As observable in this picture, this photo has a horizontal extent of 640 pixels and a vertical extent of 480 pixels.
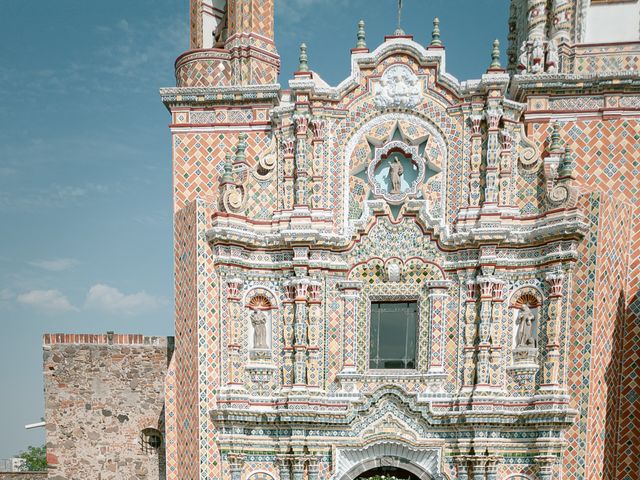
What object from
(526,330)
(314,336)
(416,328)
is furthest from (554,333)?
(314,336)

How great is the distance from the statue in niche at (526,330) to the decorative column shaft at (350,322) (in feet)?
10.4

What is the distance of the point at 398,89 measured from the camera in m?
12.0

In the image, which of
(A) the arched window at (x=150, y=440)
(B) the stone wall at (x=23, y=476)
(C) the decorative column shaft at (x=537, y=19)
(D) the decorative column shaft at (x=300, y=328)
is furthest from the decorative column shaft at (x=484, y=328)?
(B) the stone wall at (x=23, y=476)

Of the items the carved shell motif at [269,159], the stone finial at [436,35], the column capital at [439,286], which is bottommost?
the column capital at [439,286]

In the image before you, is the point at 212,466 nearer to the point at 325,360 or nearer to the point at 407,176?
the point at 325,360

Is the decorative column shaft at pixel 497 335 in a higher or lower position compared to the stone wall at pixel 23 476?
higher

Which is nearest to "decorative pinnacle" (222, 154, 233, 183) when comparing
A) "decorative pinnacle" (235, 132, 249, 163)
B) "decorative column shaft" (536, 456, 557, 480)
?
"decorative pinnacle" (235, 132, 249, 163)

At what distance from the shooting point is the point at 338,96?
39.6 ft

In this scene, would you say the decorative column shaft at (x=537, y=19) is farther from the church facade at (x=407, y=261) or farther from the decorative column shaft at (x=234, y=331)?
the decorative column shaft at (x=234, y=331)

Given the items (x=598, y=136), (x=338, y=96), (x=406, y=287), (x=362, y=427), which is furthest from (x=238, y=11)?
(x=362, y=427)

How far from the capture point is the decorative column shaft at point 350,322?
11750 millimetres

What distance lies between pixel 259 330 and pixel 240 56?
571cm

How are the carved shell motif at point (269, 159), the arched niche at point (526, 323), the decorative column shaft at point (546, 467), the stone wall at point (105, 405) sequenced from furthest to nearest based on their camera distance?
the stone wall at point (105, 405) → the carved shell motif at point (269, 159) → the arched niche at point (526, 323) → the decorative column shaft at point (546, 467)

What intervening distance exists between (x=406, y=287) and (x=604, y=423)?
4349 mm
